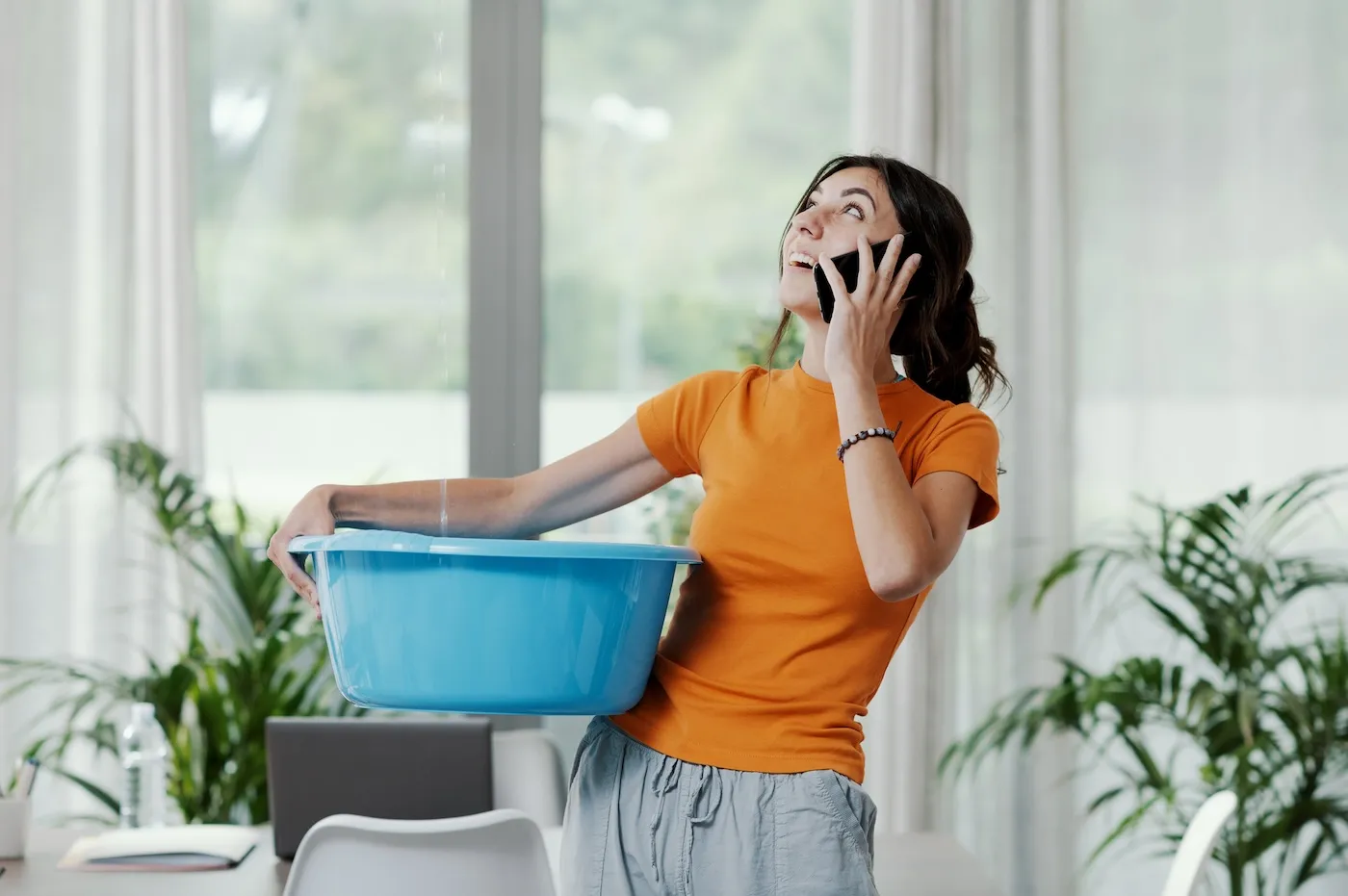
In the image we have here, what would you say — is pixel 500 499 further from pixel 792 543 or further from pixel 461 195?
pixel 461 195

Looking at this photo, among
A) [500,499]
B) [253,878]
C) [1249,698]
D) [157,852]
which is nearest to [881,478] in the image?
[500,499]

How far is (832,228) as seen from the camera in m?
1.19

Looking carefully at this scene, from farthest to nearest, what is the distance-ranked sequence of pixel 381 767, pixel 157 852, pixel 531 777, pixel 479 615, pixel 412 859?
1. pixel 531 777
2. pixel 157 852
3. pixel 381 767
4. pixel 412 859
5. pixel 479 615

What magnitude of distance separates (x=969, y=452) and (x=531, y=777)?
1.58m

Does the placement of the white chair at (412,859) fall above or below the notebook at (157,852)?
above

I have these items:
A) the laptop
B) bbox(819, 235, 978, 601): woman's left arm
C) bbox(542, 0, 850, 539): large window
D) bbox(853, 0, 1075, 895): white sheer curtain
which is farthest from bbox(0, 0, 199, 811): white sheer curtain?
bbox(819, 235, 978, 601): woman's left arm

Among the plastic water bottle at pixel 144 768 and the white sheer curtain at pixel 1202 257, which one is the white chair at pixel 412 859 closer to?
the plastic water bottle at pixel 144 768

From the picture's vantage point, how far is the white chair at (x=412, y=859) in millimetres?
1526

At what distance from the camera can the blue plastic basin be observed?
94 centimetres

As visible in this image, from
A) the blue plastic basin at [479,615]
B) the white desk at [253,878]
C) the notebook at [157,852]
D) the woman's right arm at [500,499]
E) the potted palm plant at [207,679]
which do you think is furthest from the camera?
the potted palm plant at [207,679]

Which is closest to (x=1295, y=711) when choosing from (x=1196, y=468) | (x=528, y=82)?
(x=1196, y=468)

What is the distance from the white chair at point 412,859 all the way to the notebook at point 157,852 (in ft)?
1.67

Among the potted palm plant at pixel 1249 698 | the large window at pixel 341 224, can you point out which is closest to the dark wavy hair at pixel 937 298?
the potted palm plant at pixel 1249 698

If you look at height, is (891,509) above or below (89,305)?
below
